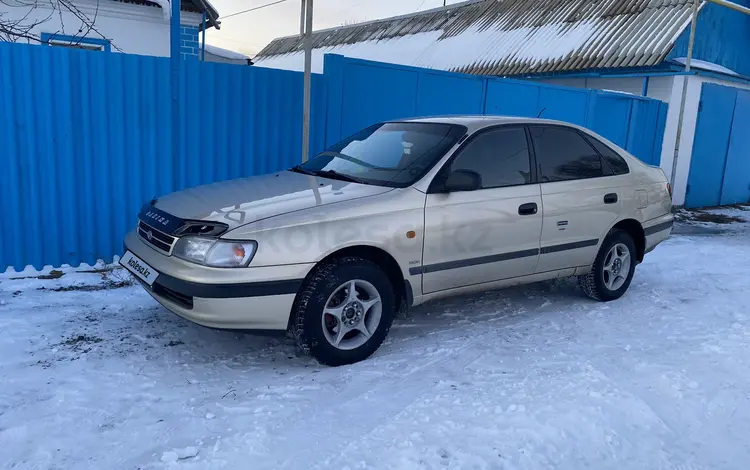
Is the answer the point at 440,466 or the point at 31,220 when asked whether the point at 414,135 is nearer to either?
the point at 440,466

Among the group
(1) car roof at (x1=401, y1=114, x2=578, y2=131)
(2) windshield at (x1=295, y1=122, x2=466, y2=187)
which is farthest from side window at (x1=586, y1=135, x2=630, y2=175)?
(2) windshield at (x1=295, y1=122, x2=466, y2=187)

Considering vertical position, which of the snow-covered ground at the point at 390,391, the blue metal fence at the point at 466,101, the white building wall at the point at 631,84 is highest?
the white building wall at the point at 631,84

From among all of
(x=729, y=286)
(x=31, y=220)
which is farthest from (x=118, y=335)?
Result: (x=729, y=286)

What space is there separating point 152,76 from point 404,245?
3.49m

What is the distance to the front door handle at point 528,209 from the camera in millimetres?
4586

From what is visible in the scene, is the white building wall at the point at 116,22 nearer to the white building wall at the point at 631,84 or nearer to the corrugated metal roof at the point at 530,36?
the corrugated metal roof at the point at 530,36

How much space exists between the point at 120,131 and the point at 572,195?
4.29 meters

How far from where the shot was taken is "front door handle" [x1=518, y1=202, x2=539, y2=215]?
181 inches

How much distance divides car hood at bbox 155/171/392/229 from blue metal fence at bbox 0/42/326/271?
1860mm

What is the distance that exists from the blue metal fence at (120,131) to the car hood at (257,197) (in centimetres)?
187

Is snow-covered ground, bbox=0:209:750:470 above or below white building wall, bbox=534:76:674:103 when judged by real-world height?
below

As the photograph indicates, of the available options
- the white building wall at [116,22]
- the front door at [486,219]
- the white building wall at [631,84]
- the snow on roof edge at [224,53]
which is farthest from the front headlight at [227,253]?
the snow on roof edge at [224,53]

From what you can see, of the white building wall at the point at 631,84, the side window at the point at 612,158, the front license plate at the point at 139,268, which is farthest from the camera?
the white building wall at the point at 631,84

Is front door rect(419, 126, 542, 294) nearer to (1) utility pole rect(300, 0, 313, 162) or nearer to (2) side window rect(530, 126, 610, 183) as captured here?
(2) side window rect(530, 126, 610, 183)
